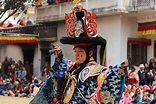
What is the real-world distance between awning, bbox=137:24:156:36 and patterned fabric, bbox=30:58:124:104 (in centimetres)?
1223

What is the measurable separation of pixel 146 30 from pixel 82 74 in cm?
1294

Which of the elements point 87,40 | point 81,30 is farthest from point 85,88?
point 81,30

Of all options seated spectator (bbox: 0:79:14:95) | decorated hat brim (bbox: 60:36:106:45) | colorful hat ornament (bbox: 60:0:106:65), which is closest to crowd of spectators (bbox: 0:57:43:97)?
seated spectator (bbox: 0:79:14:95)

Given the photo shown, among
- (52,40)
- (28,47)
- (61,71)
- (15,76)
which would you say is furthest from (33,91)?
(61,71)

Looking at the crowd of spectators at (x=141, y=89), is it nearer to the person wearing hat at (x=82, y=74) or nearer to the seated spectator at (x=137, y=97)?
the seated spectator at (x=137, y=97)

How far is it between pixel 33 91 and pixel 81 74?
38.2 feet

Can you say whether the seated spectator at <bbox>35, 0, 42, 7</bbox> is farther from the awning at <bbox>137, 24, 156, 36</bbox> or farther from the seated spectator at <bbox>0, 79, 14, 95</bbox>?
the awning at <bbox>137, 24, 156, 36</bbox>

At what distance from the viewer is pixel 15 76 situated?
2062cm

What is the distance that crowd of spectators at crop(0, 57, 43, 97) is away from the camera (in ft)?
56.4

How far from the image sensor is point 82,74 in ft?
16.1

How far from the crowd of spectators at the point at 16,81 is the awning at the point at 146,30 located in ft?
15.3

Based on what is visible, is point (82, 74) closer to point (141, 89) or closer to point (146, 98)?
point (146, 98)

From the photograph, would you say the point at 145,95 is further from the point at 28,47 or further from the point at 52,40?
the point at 28,47

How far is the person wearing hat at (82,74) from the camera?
4629 mm
